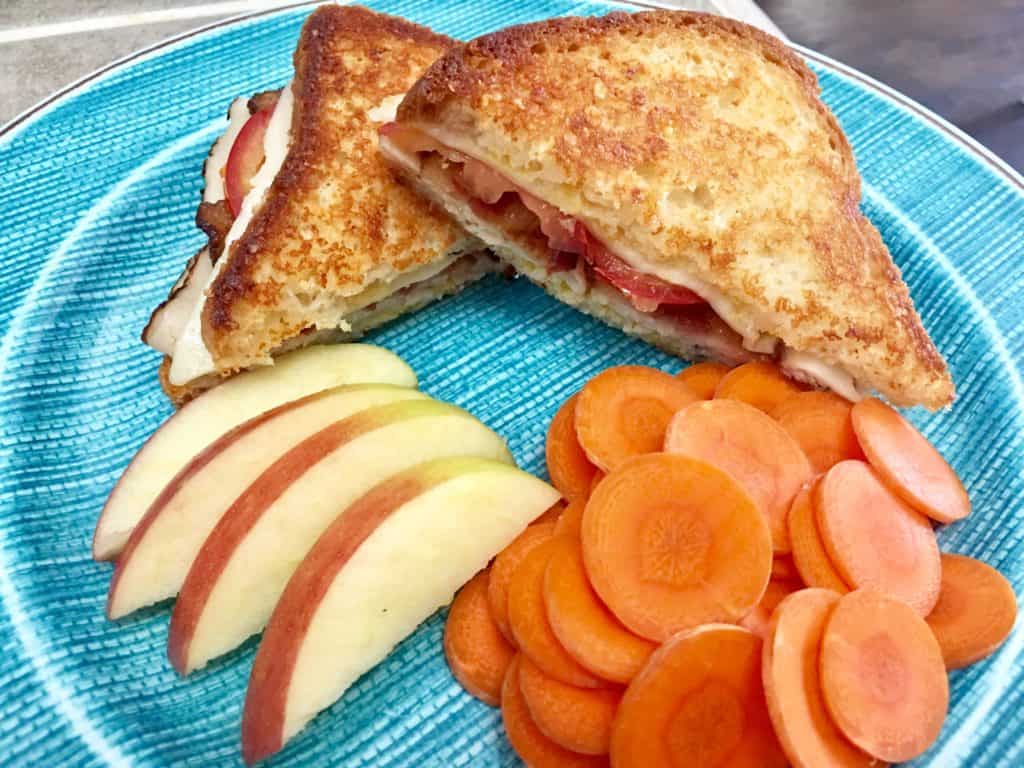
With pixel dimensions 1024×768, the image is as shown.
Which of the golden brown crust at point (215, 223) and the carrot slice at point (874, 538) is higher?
the golden brown crust at point (215, 223)

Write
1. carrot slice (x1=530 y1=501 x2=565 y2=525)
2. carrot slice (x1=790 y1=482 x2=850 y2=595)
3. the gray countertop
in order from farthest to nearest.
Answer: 1. the gray countertop
2. carrot slice (x1=530 y1=501 x2=565 y2=525)
3. carrot slice (x1=790 y1=482 x2=850 y2=595)

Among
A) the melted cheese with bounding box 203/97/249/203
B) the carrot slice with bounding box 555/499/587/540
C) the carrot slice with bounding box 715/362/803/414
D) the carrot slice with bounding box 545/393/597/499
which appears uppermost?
the melted cheese with bounding box 203/97/249/203

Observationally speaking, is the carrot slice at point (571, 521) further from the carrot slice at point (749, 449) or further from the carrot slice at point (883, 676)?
the carrot slice at point (883, 676)

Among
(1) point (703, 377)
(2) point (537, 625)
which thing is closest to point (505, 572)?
(2) point (537, 625)

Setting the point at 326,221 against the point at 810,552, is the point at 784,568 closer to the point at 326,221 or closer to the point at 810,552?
the point at 810,552

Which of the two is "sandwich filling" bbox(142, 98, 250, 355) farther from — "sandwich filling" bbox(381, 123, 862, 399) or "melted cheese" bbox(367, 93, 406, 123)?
"sandwich filling" bbox(381, 123, 862, 399)


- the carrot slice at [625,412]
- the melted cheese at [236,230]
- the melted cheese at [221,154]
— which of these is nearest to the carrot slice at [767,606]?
the carrot slice at [625,412]

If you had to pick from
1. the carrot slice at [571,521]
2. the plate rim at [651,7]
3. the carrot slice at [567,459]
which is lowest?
the carrot slice at [567,459]

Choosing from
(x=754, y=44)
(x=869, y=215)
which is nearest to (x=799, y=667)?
(x=869, y=215)

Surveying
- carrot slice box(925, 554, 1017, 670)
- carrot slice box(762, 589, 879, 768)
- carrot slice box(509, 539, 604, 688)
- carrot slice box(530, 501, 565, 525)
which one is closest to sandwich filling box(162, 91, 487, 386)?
carrot slice box(530, 501, 565, 525)
